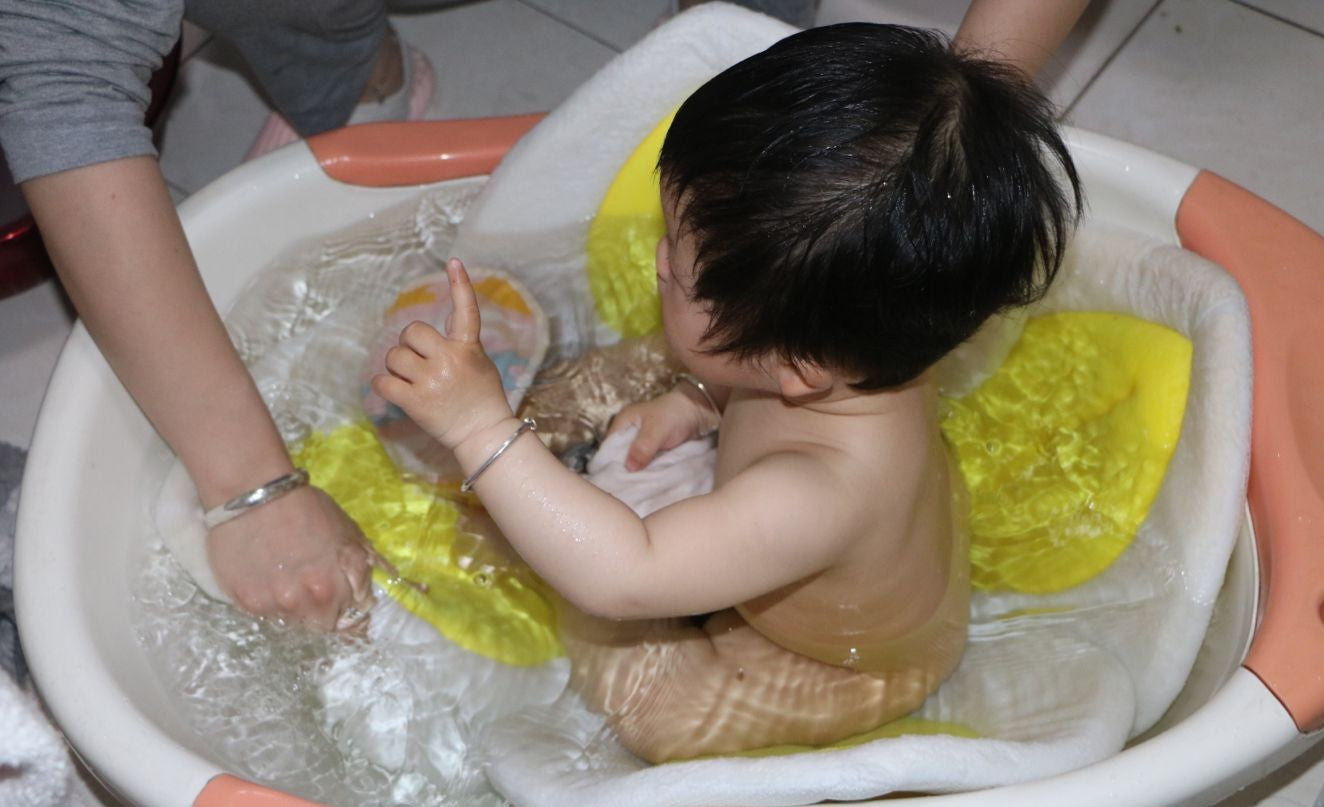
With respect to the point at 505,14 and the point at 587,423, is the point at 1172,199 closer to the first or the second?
the point at 587,423

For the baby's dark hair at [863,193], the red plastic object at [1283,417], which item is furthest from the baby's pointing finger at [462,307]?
the red plastic object at [1283,417]

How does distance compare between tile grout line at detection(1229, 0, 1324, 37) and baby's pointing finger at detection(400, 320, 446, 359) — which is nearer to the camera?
baby's pointing finger at detection(400, 320, 446, 359)

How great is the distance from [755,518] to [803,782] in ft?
0.57

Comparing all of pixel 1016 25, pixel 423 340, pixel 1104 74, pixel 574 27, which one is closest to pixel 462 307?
pixel 423 340

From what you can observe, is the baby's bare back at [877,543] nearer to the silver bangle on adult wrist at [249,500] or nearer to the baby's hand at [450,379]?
the baby's hand at [450,379]

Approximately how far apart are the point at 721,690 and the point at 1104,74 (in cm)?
105

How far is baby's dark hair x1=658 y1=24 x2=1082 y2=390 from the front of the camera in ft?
2.58

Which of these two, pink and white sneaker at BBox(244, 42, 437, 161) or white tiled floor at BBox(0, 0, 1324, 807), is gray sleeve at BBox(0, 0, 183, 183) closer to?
pink and white sneaker at BBox(244, 42, 437, 161)

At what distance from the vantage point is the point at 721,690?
1.07 meters

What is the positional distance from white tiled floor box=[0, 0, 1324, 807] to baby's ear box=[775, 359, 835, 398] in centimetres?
87

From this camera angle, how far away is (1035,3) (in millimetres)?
1108

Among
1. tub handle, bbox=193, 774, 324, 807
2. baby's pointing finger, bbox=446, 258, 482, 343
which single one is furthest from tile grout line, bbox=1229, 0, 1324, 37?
tub handle, bbox=193, 774, 324, 807

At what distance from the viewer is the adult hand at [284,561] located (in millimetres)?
1067

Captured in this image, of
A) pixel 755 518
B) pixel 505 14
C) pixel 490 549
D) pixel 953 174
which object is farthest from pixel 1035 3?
pixel 505 14
